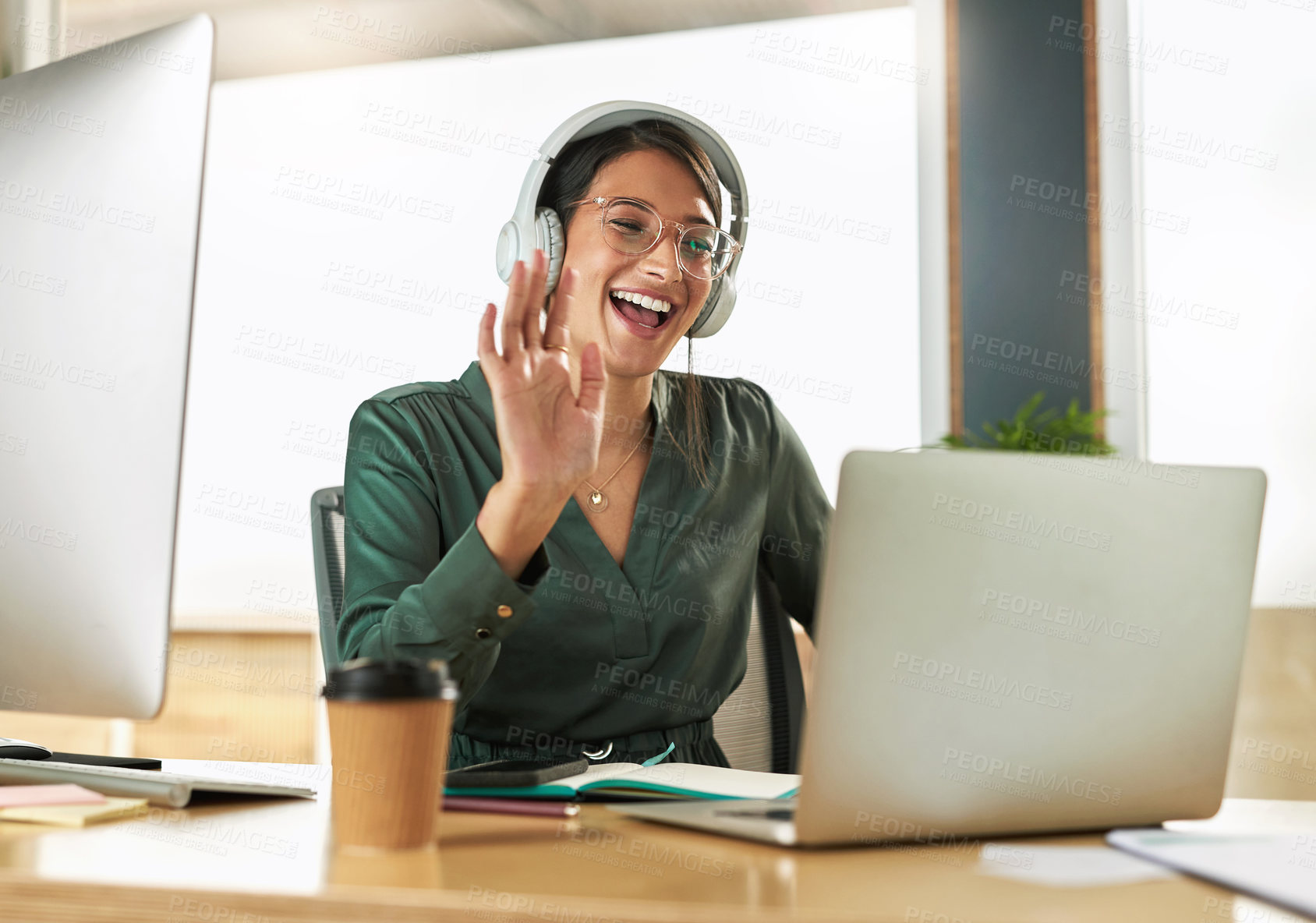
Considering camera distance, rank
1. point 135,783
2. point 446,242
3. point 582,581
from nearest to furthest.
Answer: point 135,783 < point 582,581 < point 446,242

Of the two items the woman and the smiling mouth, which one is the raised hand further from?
the smiling mouth

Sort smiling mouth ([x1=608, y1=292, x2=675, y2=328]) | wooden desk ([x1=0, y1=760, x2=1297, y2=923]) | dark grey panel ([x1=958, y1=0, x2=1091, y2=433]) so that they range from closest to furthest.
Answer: wooden desk ([x1=0, y1=760, x2=1297, y2=923]), smiling mouth ([x1=608, y1=292, x2=675, y2=328]), dark grey panel ([x1=958, y1=0, x2=1091, y2=433])

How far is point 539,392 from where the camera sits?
0.86 m

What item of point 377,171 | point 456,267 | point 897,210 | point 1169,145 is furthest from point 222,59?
point 1169,145

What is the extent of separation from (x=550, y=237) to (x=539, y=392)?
52 cm

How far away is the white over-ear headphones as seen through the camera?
1.28 metres

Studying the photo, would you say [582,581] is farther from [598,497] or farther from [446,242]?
[446,242]

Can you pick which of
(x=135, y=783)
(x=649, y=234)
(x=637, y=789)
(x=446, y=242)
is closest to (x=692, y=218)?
(x=649, y=234)

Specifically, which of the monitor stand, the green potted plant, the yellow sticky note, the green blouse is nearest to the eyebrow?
the green blouse

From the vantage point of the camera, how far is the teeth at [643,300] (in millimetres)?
1373

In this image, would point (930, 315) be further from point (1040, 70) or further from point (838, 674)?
Answer: point (838, 674)

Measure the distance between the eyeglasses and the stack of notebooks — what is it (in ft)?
2.89

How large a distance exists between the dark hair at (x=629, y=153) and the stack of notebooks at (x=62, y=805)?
83 cm

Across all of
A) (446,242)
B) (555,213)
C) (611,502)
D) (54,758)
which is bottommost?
(54,758)
